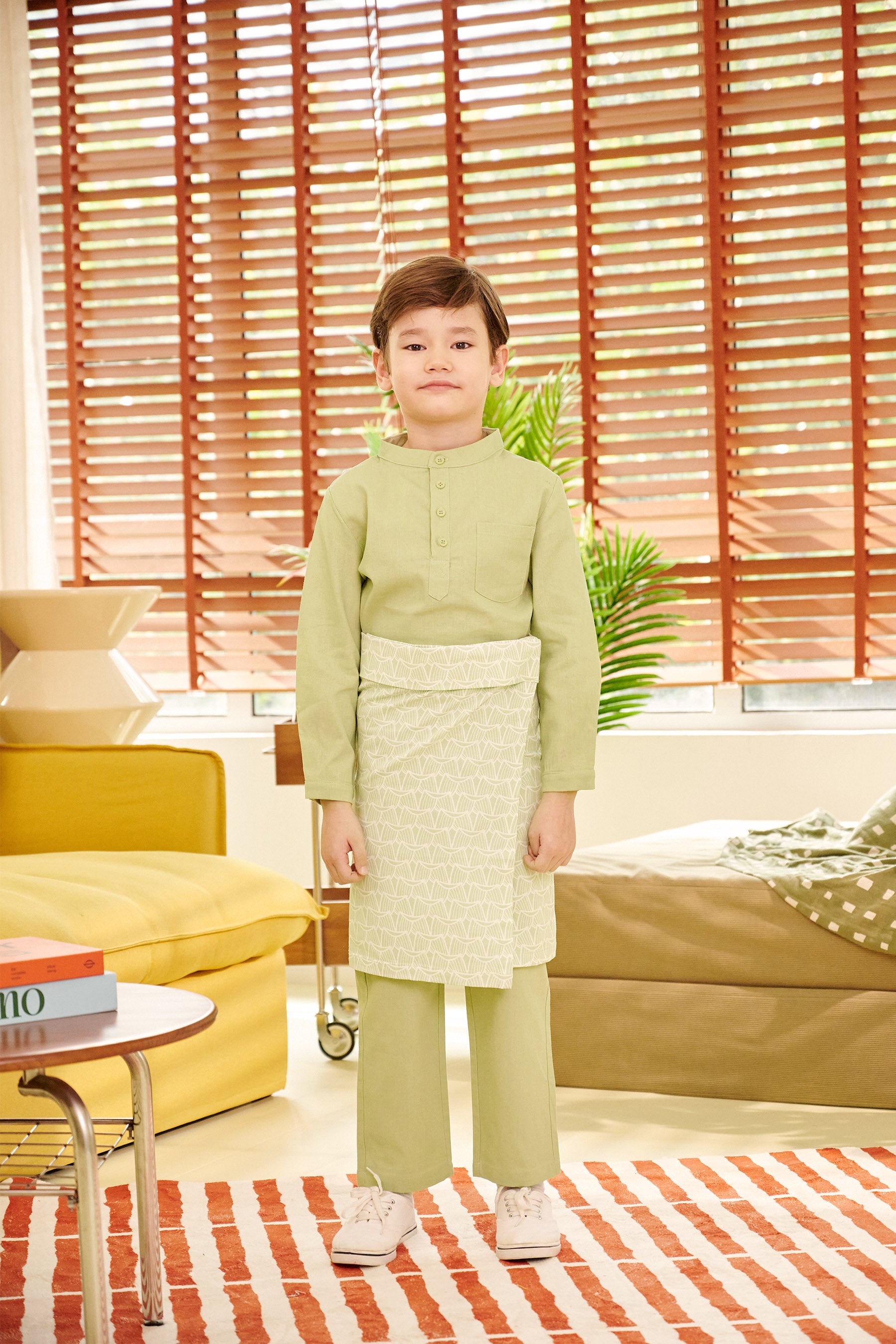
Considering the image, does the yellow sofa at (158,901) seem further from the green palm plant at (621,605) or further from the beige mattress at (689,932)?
the green palm plant at (621,605)

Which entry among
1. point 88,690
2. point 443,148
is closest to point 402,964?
point 88,690

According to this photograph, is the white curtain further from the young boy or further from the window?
the young boy

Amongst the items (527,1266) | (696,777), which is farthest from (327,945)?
(527,1266)

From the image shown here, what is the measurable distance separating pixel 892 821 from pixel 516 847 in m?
1.19

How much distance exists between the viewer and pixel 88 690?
10.9 feet

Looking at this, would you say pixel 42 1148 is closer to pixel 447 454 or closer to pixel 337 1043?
pixel 337 1043

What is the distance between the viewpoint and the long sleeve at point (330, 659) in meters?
1.94

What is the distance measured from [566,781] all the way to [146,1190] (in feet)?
2.34

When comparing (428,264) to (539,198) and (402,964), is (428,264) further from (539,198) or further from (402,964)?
(539,198)

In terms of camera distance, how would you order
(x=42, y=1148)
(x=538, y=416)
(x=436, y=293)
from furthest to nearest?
(x=538, y=416), (x=42, y=1148), (x=436, y=293)

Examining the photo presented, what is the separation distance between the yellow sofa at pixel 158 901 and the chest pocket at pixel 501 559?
35.7 inches

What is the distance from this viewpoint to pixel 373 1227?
76.8 inches

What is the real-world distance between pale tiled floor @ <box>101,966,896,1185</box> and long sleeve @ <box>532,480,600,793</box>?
798mm

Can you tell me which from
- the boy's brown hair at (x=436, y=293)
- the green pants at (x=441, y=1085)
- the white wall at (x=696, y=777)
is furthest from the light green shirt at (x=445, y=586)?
the white wall at (x=696, y=777)
